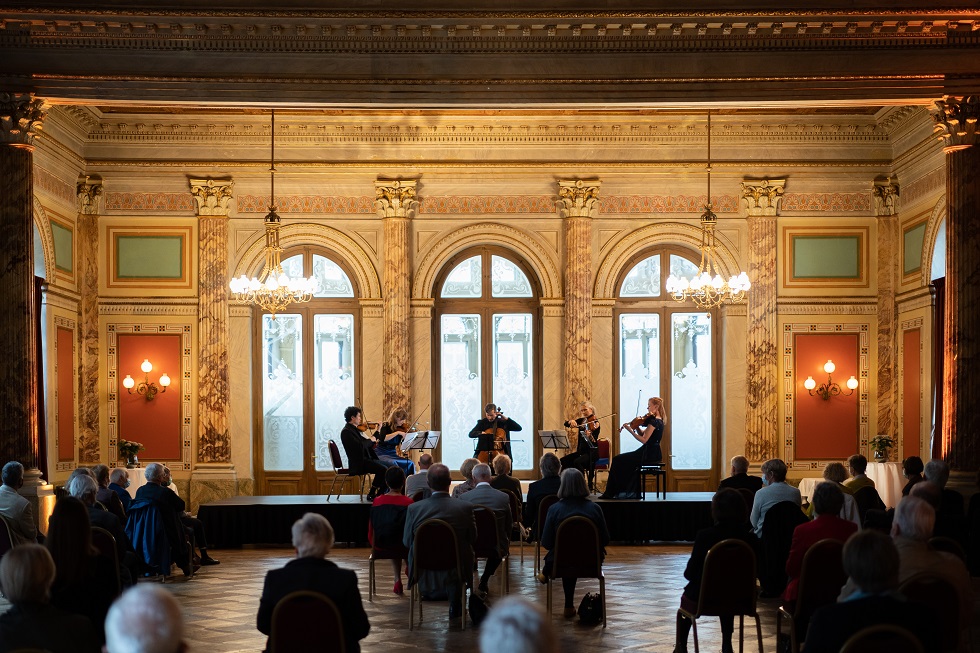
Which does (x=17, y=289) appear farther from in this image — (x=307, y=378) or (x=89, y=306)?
(x=307, y=378)

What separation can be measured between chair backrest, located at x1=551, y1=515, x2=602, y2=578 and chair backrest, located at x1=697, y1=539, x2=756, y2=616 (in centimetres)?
146

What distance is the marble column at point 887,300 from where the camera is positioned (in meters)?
15.4

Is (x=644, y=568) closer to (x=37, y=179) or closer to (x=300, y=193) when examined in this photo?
(x=300, y=193)

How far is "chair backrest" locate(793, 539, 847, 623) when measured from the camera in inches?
226

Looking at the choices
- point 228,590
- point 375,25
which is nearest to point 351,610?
point 228,590

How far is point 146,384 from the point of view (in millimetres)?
15344

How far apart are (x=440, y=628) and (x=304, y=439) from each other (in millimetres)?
8500

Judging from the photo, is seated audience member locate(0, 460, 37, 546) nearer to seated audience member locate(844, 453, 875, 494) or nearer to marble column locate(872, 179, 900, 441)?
seated audience member locate(844, 453, 875, 494)

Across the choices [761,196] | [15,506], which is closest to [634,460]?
[761,196]

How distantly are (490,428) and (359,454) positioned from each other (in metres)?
2.23

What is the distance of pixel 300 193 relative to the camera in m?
15.6

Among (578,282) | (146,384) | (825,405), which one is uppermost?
(578,282)

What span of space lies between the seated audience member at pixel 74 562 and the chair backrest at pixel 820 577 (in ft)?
11.5

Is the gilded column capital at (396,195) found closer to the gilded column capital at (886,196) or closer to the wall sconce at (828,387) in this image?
the wall sconce at (828,387)
